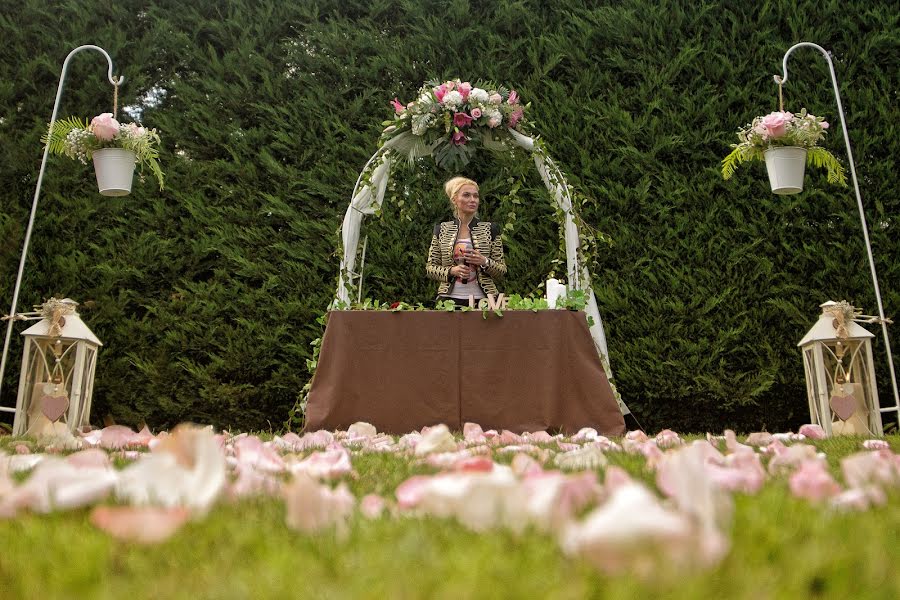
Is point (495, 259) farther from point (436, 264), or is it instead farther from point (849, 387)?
point (849, 387)

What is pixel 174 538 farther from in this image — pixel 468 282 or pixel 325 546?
pixel 468 282

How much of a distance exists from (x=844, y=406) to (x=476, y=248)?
6.86 ft

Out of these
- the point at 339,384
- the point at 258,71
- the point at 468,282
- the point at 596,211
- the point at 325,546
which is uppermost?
the point at 258,71

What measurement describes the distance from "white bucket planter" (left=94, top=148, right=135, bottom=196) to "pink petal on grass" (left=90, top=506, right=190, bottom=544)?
4.03 metres

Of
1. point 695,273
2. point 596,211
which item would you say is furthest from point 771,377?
point 596,211

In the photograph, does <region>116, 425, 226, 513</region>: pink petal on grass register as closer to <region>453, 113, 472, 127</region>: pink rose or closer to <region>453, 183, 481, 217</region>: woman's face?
<region>453, 113, 472, 127</region>: pink rose

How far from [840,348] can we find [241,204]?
3596 mm

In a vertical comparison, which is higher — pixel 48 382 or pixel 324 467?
pixel 48 382

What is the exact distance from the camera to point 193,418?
212 inches

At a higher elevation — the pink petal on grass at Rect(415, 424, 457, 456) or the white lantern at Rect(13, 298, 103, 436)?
the white lantern at Rect(13, 298, 103, 436)

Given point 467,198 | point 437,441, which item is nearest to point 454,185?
point 467,198

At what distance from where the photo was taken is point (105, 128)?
4.41 meters

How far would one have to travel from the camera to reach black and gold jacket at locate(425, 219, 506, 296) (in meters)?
4.89

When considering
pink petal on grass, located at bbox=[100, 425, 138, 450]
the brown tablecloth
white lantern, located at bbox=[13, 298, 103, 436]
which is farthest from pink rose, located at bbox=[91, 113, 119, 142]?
pink petal on grass, located at bbox=[100, 425, 138, 450]
